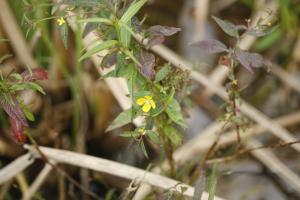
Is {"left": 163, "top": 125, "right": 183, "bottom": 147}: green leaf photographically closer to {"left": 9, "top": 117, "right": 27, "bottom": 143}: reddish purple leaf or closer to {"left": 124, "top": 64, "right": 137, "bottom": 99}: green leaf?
{"left": 124, "top": 64, "right": 137, "bottom": 99}: green leaf

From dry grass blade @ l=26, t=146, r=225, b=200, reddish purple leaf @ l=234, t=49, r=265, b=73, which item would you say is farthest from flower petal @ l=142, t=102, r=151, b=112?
dry grass blade @ l=26, t=146, r=225, b=200

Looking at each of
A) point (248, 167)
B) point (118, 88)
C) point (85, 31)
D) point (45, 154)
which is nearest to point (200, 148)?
point (248, 167)

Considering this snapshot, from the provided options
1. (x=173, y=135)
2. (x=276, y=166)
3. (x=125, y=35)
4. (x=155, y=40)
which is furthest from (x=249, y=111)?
(x=125, y=35)

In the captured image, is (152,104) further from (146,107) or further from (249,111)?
(249,111)

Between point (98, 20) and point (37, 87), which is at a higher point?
point (98, 20)

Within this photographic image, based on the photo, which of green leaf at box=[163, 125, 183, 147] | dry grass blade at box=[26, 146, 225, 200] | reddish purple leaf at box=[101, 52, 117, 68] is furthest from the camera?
dry grass blade at box=[26, 146, 225, 200]

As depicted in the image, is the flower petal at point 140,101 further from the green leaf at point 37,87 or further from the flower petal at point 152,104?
the green leaf at point 37,87

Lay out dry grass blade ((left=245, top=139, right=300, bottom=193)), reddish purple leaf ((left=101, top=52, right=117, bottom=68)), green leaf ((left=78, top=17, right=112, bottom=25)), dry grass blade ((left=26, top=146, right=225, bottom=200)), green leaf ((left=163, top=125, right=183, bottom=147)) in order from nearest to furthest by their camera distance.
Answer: green leaf ((left=78, top=17, right=112, bottom=25)) < reddish purple leaf ((left=101, top=52, right=117, bottom=68)) < green leaf ((left=163, top=125, right=183, bottom=147)) < dry grass blade ((left=26, top=146, right=225, bottom=200)) < dry grass blade ((left=245, top=139, right=300, bottom=193))

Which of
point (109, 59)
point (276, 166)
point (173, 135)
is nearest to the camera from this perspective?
point (109, 59)

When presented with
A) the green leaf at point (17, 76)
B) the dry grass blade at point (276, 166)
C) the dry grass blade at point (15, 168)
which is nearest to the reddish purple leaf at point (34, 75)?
the green leaf at point (17, 76)
